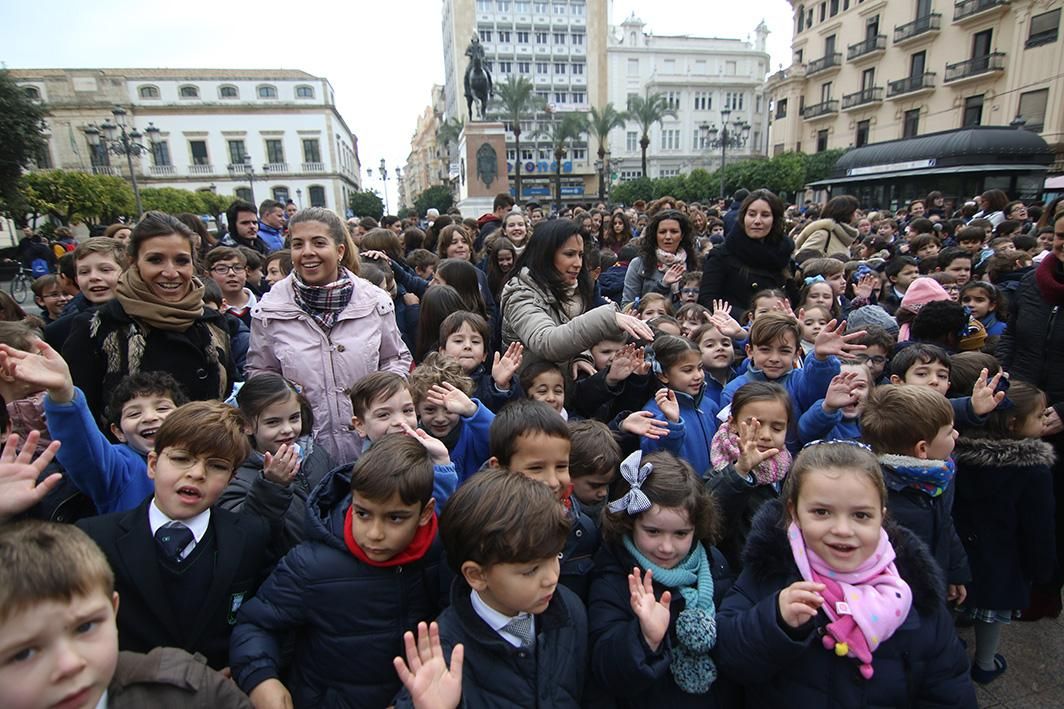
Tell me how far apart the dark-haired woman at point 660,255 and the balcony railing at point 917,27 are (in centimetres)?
3694

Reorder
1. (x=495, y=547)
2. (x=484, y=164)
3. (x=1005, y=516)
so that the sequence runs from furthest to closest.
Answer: (x=484, y=164), (x=1005, y=516), (x=495, y=547)

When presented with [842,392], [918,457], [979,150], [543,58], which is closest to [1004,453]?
[918,457]

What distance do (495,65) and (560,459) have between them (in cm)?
6093

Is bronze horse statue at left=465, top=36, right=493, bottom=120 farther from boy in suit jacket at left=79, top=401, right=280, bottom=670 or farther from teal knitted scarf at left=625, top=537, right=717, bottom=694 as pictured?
teal knitted scarf at left=625, top=537, right=717, bottom=694

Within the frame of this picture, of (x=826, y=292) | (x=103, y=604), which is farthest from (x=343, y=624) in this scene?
(x=826, y=292)

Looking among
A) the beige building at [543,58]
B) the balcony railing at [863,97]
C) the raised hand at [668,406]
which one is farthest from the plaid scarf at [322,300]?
the beige building at [543,58]

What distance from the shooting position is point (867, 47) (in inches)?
1355

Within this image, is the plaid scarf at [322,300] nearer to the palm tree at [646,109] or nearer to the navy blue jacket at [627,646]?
the navy blue jacket at [627,646]

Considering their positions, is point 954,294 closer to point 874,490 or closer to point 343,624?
point 874,490

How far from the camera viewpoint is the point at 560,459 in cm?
216

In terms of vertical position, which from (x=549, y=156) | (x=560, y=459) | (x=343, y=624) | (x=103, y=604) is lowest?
(x=343, y=624)

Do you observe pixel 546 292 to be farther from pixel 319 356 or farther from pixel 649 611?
pixel 649 611

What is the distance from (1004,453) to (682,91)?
64.1 meters

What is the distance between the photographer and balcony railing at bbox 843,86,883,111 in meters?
34.0
